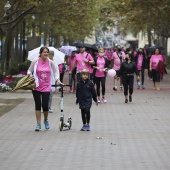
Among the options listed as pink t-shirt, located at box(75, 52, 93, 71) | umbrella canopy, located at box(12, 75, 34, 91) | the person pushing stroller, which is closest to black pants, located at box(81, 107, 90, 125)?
the person pushing stroller

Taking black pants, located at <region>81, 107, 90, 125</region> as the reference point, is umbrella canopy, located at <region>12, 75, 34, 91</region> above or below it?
above

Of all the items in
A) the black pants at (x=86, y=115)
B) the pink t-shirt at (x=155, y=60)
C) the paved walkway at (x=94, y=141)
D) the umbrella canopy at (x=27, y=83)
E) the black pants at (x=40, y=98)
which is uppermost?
the pink t-shirt at (x=155, y=60)

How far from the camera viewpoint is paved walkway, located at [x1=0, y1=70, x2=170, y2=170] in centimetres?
1068

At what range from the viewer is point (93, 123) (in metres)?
16.6

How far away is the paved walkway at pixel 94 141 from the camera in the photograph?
10.7m

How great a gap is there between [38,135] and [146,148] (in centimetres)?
273

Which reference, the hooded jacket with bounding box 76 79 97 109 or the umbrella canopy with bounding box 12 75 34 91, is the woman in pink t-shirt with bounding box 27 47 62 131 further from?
the hooded jacket with bounding box 76 79 97 109

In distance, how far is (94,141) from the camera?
13.3 m

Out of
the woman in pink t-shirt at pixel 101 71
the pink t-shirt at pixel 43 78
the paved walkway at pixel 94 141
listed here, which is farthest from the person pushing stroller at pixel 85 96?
the woman in pink t-shirt at pixel 101 71

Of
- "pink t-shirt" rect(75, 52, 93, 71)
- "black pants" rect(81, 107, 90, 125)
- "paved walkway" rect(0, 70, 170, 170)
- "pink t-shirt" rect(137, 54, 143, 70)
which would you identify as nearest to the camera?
"paved walkway" rect(0, 70, 170, 170)

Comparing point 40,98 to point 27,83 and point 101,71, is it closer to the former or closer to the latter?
point 27,83

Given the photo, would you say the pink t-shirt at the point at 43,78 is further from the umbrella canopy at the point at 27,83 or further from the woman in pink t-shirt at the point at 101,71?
the woman in pink t-shirt at the point at 101,71

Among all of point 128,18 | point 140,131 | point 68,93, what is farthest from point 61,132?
point 128,18

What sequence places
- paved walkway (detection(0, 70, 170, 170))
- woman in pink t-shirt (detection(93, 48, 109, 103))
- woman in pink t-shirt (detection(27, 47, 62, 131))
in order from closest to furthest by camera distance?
paved walkway (detection(0, 70, 170, 170)) < woman in pink t-shirt (detection(27, 47, 62, 131)) < woman in pink t-shirt (detection(93, 48, 109, 103))
